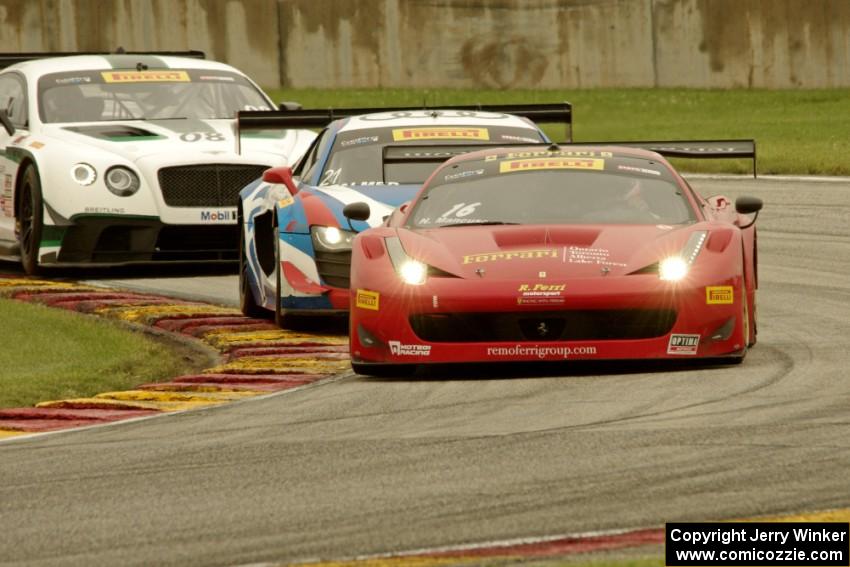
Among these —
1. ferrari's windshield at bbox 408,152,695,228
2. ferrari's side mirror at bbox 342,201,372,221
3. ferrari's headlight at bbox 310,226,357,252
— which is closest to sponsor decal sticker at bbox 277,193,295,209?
ferrari's headlight at bbox 310,226,357,252

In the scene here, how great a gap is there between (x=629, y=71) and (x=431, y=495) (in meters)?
26.1

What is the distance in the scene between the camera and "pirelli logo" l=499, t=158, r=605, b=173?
1051 cm

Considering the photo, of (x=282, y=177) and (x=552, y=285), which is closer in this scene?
(x=552, y=285)

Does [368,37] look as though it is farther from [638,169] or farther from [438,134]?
[638,169]

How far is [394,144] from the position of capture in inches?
479

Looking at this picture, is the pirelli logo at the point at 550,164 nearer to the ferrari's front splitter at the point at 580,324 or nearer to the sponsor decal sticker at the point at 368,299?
the sponsor decal sticker at the point at 368,299

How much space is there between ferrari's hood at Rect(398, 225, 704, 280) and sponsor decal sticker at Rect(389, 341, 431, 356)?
357 mm

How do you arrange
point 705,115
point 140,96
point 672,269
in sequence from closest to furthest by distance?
1. point 672,269
2. point 140,96
3. point 705,115

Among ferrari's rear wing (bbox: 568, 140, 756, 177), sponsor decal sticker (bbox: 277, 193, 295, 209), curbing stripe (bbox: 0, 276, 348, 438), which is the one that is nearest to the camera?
curbing stripe (bbox: 0, 276, 348, 438)

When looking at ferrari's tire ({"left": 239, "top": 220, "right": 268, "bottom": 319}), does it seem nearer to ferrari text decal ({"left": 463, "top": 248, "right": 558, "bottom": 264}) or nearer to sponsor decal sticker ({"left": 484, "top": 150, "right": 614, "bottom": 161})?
sponsor decal sticker ({"left": 484, "top": 150, "right": 614, "bottom": 161})

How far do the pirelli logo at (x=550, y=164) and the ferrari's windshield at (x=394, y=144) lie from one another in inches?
57.8

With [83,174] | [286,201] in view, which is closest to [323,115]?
[286,201]

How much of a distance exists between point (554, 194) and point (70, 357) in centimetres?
271

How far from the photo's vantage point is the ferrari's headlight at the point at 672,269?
9266 millimetres
